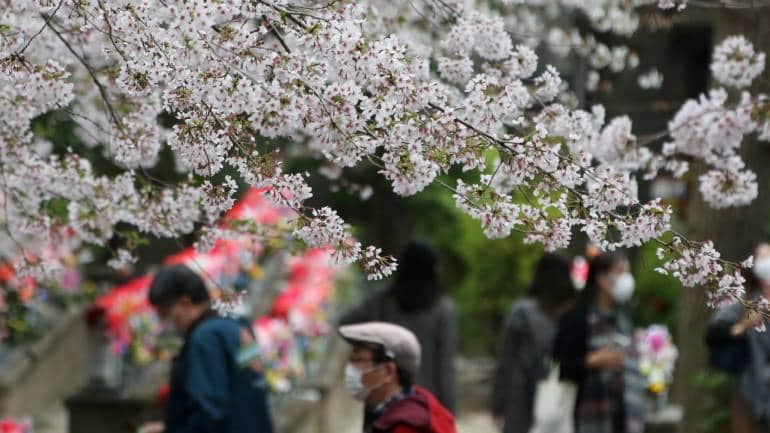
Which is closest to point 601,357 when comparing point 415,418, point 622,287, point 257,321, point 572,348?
point 572,348

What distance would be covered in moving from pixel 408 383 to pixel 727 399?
14.3 ft

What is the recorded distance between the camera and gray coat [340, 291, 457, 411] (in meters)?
9.02

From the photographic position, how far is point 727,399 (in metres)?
9.63

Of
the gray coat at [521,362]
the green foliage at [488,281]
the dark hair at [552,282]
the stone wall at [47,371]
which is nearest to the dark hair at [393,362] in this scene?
the gray coat at [521,362]

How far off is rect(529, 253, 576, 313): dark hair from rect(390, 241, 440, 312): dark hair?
2.52 ft

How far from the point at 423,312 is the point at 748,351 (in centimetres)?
198

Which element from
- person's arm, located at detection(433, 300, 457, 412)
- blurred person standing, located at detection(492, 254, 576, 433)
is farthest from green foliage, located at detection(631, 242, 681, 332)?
person's arm, located at detection(433, 300, 457, 412)

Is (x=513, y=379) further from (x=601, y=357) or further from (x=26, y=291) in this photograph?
(x=26, y=291)

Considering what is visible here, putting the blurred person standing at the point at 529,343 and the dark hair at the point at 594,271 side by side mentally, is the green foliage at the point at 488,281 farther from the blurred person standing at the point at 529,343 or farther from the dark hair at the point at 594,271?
the dark hair at the point at 594,271

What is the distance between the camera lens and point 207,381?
7.02 meters

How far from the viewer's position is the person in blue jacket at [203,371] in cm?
698

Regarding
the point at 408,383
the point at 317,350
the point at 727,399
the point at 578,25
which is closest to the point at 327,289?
the point at 317,350

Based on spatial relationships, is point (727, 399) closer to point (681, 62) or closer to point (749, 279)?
point (749, 279)

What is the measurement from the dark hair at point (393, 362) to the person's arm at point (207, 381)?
1351 mm
